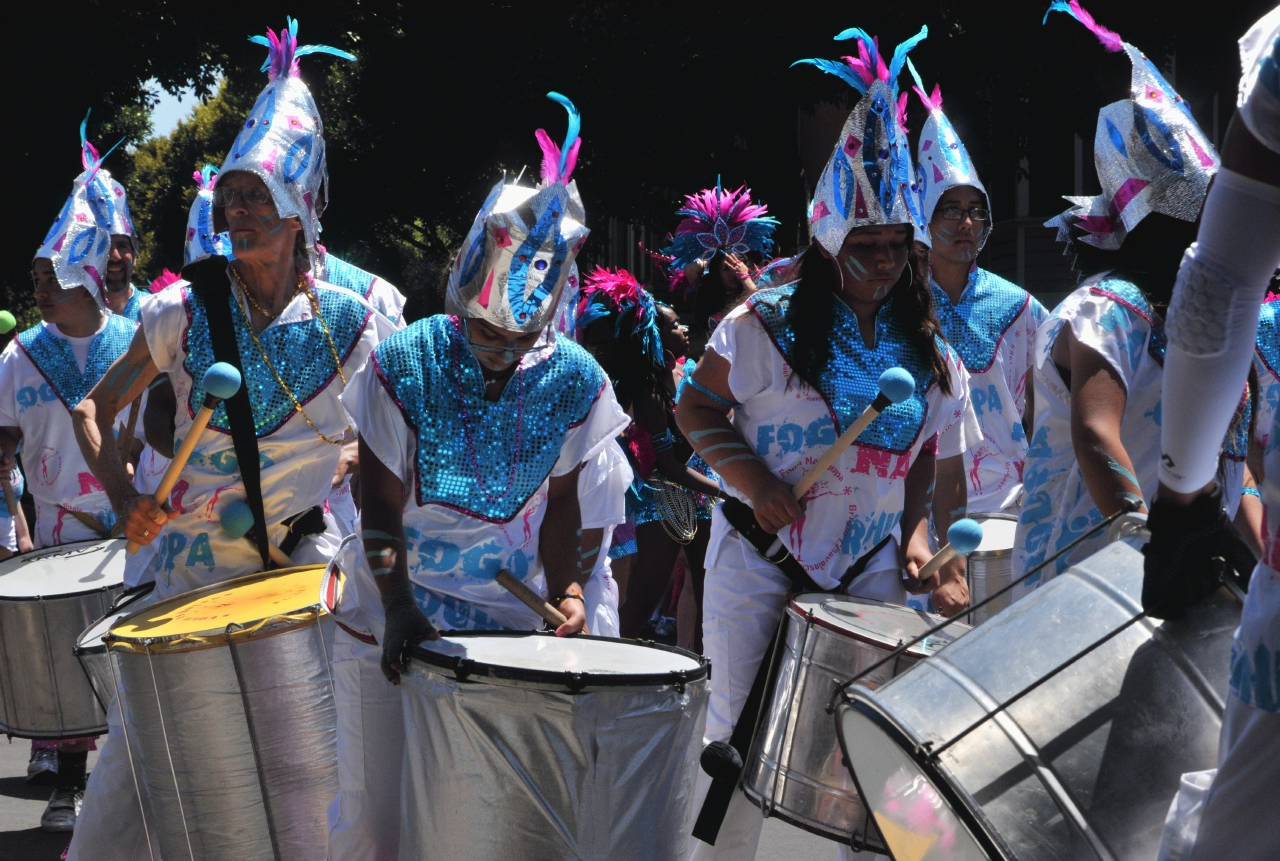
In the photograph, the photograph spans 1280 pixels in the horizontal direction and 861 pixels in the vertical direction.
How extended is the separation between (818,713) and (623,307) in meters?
4.52

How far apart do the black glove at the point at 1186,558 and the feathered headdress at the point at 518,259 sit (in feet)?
5.54

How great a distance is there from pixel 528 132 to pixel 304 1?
112 inches

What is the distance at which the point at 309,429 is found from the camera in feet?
14.1

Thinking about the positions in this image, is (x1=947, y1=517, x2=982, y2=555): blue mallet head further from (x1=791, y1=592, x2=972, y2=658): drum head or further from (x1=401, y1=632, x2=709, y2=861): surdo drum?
(x1=401, y1=632, x2=709, y2=861): surdo drum

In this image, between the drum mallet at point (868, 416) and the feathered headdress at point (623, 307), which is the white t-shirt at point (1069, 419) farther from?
the feathered headdress at point (623, 307)

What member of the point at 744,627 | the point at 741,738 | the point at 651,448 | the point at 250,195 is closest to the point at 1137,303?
the point at 744,627

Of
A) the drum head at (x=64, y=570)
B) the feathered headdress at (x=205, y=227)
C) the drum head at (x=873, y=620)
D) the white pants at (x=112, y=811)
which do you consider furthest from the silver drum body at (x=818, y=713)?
the feathered headdress at (x=205, y=227)

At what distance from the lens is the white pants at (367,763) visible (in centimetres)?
328

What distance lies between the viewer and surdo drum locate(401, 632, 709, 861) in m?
2.75

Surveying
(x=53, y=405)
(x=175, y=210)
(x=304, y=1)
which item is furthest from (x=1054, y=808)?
(x=175, y=210)

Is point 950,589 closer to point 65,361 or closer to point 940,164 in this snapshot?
point 940,164

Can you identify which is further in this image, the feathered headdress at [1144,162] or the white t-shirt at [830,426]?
the white t-shirt at [830,426]

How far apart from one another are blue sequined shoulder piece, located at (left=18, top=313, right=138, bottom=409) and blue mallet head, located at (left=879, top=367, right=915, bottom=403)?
13.9 ft

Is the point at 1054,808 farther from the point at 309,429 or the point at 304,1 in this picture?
the point at 304,1
